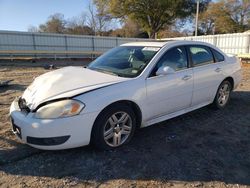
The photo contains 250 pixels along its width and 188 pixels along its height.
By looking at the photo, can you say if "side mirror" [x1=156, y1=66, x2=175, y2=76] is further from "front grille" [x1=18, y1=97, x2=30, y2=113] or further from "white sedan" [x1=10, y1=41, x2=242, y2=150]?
"front grille" [x1=18, y1=97, x2=30, y2=113]

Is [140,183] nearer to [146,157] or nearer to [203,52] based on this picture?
[146,157]

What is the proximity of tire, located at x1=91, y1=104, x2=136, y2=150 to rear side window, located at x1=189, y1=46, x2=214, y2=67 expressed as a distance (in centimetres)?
185

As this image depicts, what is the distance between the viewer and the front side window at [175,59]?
4076 millimetres

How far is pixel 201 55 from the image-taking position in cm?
489

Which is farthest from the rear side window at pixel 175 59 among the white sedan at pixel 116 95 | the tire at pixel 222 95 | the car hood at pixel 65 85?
the tire at pixel 222 95

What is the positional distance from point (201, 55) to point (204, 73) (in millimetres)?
409

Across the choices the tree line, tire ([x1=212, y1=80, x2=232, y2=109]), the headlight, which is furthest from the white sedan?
the tree line

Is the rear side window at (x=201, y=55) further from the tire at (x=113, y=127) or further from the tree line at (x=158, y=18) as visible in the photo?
the tree line at (x=158, y=18)

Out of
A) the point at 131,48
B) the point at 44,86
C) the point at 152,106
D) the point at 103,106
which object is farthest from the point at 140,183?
the point at 131,48

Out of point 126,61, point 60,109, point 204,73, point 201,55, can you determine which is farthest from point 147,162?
point 201,55

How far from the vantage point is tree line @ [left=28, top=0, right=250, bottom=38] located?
30359 mm

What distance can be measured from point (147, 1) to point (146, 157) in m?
29.0

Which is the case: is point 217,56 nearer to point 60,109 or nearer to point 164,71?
point 164,71

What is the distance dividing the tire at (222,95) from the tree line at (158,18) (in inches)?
1019
